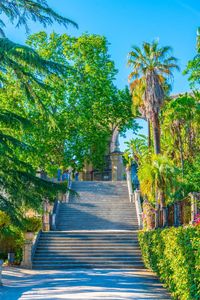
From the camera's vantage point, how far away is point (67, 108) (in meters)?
38.6

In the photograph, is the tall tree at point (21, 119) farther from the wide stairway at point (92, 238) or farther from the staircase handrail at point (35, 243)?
the staircase handrail at point (35, 243)

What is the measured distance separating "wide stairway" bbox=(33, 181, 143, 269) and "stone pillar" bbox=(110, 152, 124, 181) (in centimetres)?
982

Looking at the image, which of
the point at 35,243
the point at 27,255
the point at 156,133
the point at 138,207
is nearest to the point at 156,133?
the point at 156,133

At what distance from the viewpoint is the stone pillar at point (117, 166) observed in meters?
41.7

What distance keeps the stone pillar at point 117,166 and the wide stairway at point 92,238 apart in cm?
982

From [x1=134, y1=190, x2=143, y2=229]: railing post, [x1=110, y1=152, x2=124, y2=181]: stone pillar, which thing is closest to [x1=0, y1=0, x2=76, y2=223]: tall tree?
[x1=134, y1=190, x2=143, y2=229]: railing post

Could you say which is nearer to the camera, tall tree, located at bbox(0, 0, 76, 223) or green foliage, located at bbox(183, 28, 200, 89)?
tall tree, located at bbox(0, 0, 76, 223)

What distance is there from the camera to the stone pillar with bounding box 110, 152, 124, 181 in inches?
1641

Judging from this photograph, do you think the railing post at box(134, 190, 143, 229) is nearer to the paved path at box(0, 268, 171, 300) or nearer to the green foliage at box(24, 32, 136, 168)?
the paved path at box(0, 268, 171, 300)

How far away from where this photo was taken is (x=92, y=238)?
75.6 feet

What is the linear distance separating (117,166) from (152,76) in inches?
594

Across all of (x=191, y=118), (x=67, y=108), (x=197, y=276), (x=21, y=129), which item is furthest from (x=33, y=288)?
(x=67, y=108)

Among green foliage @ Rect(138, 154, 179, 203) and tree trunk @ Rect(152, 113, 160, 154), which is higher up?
tree trunk @ Rect(152, 113, 160, 154)

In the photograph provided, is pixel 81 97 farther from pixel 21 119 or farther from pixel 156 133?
pixel 21 119
